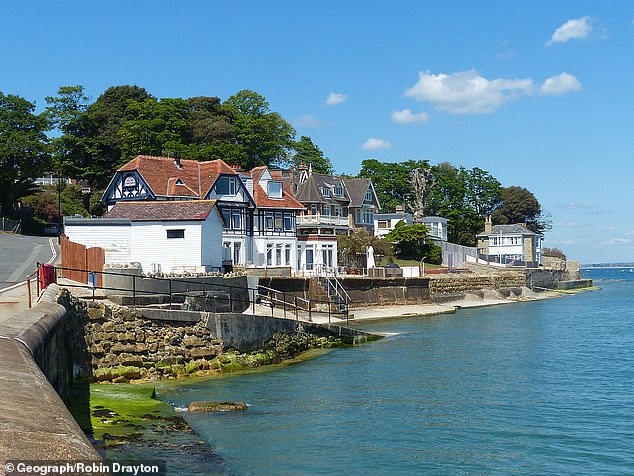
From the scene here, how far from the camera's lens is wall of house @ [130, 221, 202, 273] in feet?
162

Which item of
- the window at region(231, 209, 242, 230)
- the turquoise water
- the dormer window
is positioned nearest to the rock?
the turquoise water

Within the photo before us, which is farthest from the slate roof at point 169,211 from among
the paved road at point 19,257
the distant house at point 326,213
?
the distant house at point 326,213

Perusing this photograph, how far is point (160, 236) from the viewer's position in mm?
49812

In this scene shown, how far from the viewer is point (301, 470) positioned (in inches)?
629

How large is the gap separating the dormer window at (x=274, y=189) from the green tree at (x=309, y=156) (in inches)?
2311

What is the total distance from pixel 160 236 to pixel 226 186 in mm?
14234

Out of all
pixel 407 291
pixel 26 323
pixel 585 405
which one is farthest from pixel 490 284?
pixel 26 323

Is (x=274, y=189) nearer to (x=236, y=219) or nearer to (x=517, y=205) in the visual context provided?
(x=236, y=219)

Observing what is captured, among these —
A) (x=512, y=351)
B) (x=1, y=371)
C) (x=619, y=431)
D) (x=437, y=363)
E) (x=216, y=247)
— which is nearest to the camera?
(x=1, y=371)

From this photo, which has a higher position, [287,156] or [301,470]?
[287,156]

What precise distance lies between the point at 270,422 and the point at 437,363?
14.4 metres

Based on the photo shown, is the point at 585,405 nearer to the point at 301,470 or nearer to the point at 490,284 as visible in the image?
the point at 301,470

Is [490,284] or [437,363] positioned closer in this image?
[437,363]

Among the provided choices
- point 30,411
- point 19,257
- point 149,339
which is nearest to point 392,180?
point 19,257
